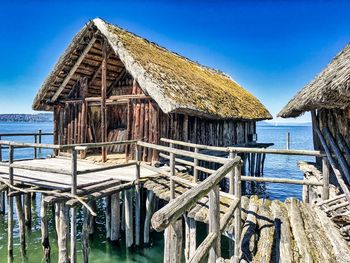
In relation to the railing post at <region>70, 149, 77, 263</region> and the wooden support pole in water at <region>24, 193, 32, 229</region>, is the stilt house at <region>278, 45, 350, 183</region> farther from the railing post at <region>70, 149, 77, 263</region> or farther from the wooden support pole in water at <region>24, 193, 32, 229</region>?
the wooden support pole in water at <region>24, 193, 32, 229</region>

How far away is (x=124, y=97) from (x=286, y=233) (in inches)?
324

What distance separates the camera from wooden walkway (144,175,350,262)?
3.53m

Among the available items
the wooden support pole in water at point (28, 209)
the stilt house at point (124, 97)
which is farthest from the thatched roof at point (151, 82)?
the wooden support pole in water at point (28, 209)

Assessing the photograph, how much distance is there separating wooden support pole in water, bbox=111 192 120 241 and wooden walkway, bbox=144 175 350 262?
3498mm

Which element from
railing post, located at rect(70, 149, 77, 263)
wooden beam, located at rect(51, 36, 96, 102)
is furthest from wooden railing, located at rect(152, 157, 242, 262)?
wooden beam, located at rect(51, 36, 96, 102)

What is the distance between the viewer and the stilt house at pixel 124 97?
9711 millimetres

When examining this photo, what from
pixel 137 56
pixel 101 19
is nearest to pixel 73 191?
pixel 137 56

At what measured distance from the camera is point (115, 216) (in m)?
8.48

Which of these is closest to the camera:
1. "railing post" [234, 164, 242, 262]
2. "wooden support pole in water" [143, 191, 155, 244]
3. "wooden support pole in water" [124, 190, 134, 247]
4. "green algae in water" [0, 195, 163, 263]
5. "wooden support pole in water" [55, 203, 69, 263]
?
"railing post" [234, 164, 242, 262]

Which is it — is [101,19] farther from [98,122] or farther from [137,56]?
[98,122]

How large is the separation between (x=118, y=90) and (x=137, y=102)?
2424mm

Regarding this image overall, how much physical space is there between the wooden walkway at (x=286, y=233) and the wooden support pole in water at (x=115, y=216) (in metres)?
3.50

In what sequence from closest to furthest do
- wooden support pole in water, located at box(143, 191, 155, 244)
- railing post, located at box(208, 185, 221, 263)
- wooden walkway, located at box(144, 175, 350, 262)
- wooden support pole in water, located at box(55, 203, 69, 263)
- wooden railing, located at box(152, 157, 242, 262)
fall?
1. wooden railing, located at box(152, 157, 242, 262)
2. railing post, located at box(208, 185, 221, 263)
3. wooden walkway, located at box(144, 175, 350, 262)
4. wooden support pole in water, located at box(55, 203, 69, 263)
5. wooden support pole in water, located at box(143, 191, 155, 244)

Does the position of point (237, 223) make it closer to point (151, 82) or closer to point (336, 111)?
point (336, 111)
